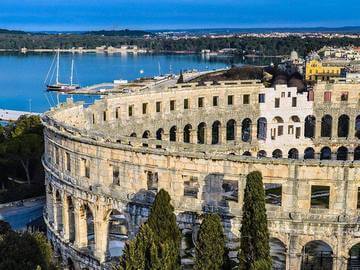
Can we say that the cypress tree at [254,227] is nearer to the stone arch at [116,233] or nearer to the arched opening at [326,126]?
the stone arch at [116,233]

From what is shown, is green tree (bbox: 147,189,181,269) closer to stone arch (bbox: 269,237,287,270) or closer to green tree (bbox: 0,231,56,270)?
green tree (bbox: 0,231,56,270)

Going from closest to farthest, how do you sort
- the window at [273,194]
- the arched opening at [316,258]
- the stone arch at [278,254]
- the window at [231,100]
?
the stone arch at [278,254], the arched opening at [316,258], the window at [273,194], the window at [231,100]

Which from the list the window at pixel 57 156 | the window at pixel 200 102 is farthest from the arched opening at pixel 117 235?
the window at pixel 200 102

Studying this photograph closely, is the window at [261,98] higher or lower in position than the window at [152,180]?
higher

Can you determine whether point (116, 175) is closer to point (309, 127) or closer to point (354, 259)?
point (354, 259)

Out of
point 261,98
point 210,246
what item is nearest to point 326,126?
point 261,98
